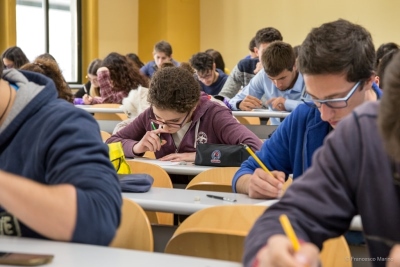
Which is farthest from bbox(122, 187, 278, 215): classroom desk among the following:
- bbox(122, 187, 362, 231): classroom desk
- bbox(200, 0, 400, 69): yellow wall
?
bbox(200, 0, 400, 69): yellow wall

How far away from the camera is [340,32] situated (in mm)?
2203

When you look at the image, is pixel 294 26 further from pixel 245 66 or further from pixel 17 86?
pixel 17 86

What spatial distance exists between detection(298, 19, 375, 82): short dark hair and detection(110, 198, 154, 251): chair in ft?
2.18

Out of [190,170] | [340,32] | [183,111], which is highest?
[340,32]

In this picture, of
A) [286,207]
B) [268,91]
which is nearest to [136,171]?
[286,207]

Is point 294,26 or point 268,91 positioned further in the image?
point 294,26

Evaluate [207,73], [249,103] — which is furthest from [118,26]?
[249,103]

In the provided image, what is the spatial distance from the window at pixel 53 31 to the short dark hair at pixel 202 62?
128 inches

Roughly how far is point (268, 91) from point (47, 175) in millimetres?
4529

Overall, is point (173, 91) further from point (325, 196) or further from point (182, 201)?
point (325, 196)

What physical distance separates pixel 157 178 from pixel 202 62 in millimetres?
4974

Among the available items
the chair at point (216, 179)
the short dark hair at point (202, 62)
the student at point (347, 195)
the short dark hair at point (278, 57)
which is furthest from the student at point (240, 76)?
the student at point (347, 195)

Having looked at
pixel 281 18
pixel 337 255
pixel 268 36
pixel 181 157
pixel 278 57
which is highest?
pixel 281 18

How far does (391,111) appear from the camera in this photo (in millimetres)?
1137
